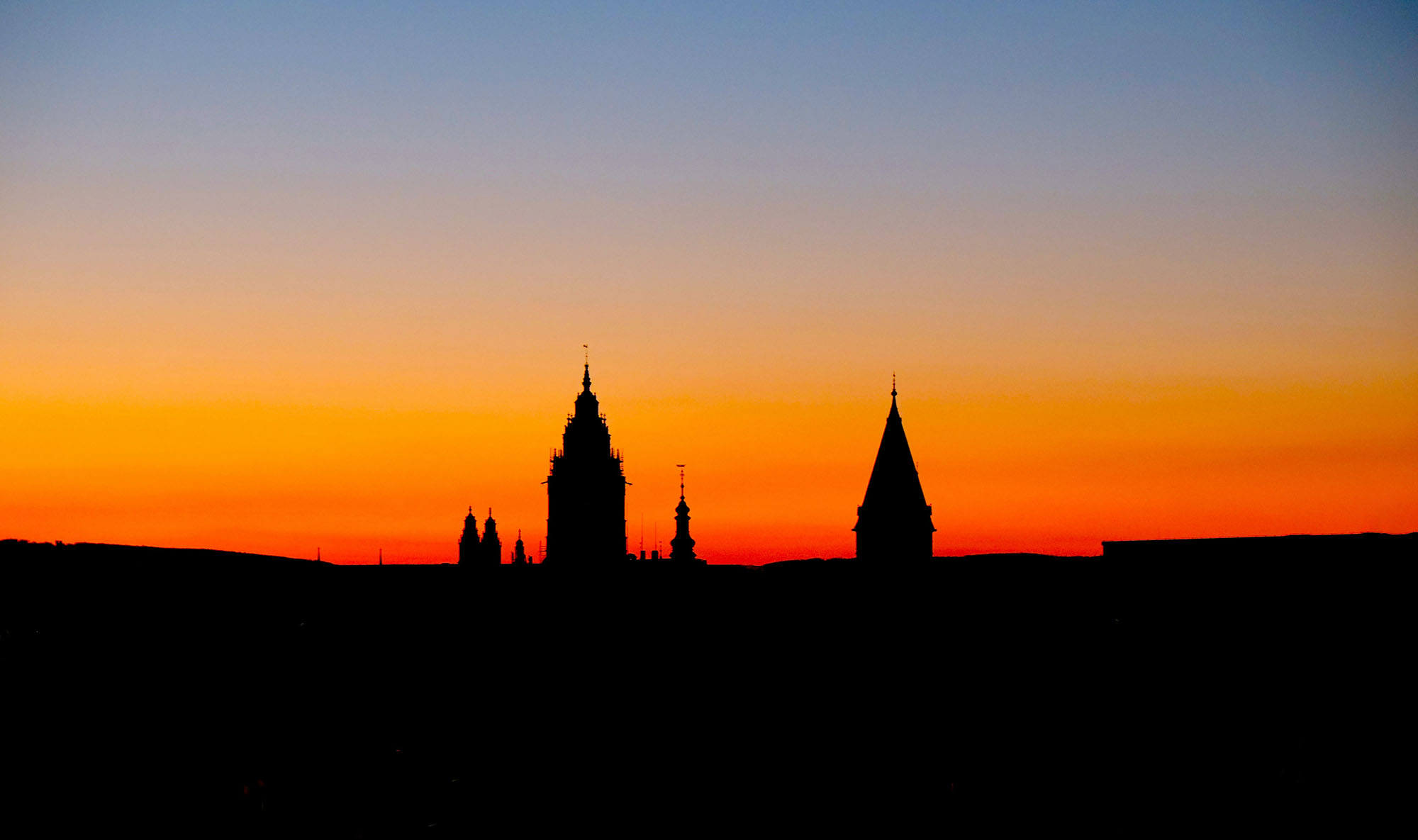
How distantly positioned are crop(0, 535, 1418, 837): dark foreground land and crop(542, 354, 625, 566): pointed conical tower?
90.2 meters

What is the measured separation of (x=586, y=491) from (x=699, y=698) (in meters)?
102

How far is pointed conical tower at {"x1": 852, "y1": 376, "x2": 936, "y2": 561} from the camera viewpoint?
255 ft

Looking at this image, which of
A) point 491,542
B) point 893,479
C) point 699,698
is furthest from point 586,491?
point 699,698

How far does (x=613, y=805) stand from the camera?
4509 cm

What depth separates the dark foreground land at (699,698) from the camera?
42688mm

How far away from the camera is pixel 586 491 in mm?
156750

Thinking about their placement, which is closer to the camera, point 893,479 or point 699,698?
point 699,698

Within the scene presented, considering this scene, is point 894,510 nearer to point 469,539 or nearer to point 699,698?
point 699,698

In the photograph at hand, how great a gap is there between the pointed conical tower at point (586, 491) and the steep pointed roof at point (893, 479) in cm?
7615

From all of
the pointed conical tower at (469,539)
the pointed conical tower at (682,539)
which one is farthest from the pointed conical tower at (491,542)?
the pointed conical tower at (682,539)

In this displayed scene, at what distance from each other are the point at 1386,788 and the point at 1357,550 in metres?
13.4

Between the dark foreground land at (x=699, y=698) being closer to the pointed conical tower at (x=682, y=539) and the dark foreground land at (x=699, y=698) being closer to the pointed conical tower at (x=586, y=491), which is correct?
the pointed conical tower at (x=682, y=539)

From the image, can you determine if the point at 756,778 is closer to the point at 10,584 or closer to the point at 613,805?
the point at 613,805

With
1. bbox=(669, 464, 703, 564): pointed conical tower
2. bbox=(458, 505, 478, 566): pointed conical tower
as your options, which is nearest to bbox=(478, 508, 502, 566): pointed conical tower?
bbox=(458, 505, 478, 566): pointed conical tower
